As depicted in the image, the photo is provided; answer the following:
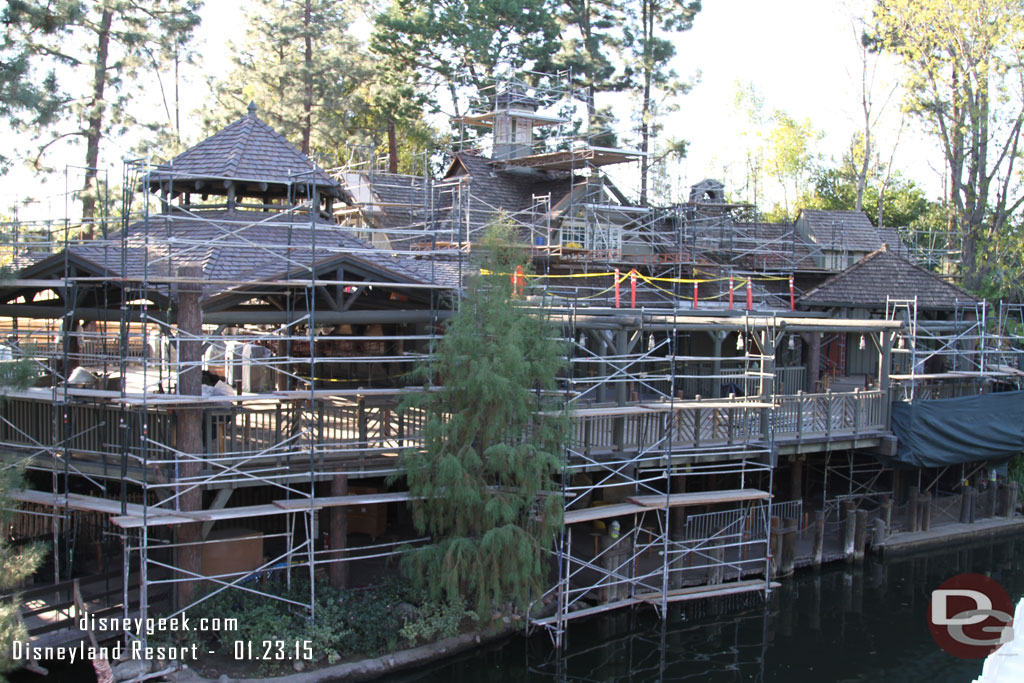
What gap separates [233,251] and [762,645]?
1224 centimetres

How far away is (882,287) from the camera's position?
2789 cm

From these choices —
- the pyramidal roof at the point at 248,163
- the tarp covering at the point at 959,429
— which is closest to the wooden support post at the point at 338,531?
the pyramidal roof at the point at 248,163

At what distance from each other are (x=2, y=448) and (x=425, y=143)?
28.5 m

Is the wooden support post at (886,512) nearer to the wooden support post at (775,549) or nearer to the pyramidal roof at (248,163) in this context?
the wooden support post at (775,549)

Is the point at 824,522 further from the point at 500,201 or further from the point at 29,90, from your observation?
the point at 29,90

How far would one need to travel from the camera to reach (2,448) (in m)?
16.8

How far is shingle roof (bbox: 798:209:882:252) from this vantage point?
32344mm

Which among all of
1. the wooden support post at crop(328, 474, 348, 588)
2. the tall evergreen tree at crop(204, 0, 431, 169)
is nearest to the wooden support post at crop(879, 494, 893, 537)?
the wooden support post at crop(328, 474, 348, 588)

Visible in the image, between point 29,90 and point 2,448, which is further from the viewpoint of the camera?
point 2,448

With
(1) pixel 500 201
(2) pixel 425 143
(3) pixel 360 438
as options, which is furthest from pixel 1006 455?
(2) pixel 425 143

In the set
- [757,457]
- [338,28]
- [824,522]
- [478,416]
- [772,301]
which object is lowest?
[824,522]

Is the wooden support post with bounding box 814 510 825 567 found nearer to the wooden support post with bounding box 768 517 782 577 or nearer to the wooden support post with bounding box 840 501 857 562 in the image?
the wooden support post with bounding box 840 501 857 562
